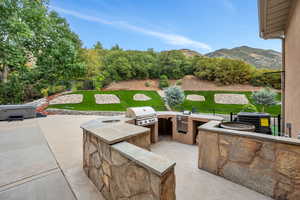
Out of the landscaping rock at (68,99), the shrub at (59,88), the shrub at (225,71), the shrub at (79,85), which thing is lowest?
the landscaping rock at (68,99)

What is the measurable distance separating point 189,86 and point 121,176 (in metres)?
21.2

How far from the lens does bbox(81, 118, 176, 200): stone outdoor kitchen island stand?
0.90 m

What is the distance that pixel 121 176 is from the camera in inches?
48.7

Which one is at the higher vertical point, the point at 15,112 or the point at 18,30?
the point at 18,30

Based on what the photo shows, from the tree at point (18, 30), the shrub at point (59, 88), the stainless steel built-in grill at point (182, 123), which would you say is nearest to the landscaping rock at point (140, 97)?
the shrub at point (59, 88)

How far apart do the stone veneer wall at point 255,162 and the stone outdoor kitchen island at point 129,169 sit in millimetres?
1233

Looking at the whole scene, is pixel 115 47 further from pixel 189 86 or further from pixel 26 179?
pixel 26 179

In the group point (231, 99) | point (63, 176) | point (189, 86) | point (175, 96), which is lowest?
point (63, 176)

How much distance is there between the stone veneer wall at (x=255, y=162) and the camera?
1.51 metres

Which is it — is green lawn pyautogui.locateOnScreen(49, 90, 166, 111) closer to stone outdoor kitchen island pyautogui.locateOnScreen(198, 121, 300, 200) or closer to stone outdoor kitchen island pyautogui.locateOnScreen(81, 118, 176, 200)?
stone outdoor kitchen island pyautogui.locateOnScreen(198, 121, 300, 200)

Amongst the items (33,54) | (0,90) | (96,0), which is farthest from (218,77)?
(0,90)

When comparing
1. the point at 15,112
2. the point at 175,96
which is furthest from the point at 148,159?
the point at 175,96

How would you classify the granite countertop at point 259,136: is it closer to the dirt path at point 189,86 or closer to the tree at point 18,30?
the tree at point 18,30

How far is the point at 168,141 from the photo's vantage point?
13.0 ft
